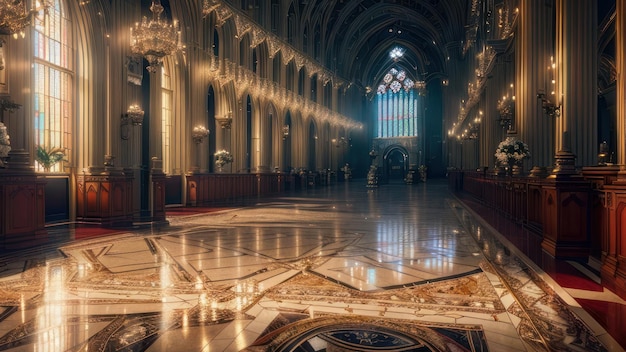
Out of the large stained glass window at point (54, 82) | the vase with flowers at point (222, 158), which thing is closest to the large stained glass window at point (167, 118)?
the vase with flowers at point (222, 158)

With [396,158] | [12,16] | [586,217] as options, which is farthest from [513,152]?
[396,158]

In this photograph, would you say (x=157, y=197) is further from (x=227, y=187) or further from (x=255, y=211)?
(x=227, y=187)

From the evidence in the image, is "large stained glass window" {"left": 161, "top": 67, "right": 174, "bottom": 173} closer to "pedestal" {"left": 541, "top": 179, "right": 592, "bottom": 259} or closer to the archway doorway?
"pedestal" {"left": 541, "top": 179, "right": 592, "bottom": 259}

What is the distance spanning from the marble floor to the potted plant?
3.17 meters

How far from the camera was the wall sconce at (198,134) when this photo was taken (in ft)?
51.0

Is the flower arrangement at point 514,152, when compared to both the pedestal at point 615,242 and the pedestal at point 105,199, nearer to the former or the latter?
the pedestal at point 615,242

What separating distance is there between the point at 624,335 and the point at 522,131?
28.1 feet

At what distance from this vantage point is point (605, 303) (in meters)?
3.58

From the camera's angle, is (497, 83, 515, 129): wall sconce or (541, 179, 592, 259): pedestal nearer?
(541, 179, 592, 259): pedestal

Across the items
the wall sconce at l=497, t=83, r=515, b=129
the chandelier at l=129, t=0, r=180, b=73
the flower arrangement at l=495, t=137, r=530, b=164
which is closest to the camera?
the chandelier at l=129, t=0, r=180, b=73

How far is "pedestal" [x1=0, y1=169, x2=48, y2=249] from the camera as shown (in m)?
6.60

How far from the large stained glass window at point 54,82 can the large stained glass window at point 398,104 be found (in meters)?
41.7

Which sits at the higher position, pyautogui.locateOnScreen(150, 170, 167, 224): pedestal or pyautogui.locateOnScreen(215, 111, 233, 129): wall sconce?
pyautogui.locateOnScreen(215, 111, 233, 129): wall sconce

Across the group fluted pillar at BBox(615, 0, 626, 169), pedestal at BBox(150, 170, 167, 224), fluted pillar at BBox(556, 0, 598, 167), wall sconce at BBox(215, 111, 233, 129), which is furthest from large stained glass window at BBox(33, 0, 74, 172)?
fluted pillar at BBox(615, 0, 626, 169)
